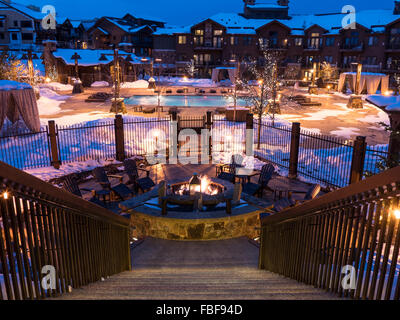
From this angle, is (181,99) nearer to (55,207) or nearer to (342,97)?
(342,97)

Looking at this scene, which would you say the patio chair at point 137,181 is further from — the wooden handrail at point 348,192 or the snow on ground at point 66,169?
the wooden handrail at point 348,192

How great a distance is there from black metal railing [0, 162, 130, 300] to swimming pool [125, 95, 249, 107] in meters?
27.8

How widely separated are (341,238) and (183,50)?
57.7 metres

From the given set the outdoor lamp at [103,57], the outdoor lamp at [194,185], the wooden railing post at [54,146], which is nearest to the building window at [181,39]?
the outdoor lamp at [103,57]

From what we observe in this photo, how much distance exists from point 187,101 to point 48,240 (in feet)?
106

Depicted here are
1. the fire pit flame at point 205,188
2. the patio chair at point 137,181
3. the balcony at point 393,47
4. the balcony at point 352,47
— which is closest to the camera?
the fire pit flame at point 205,188

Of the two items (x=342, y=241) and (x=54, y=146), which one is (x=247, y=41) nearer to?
(x=54, y=146)

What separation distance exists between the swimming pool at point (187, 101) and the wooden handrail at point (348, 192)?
27.7 m

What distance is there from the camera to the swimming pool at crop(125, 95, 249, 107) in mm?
33250

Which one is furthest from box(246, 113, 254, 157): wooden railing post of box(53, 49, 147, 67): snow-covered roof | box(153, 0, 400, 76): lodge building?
box(53, 49, 147, 67): snow-covered roof

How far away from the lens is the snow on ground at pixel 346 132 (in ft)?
66.2

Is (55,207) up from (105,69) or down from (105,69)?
down

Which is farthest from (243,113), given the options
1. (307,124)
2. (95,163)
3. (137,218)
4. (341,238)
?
(341,238)
